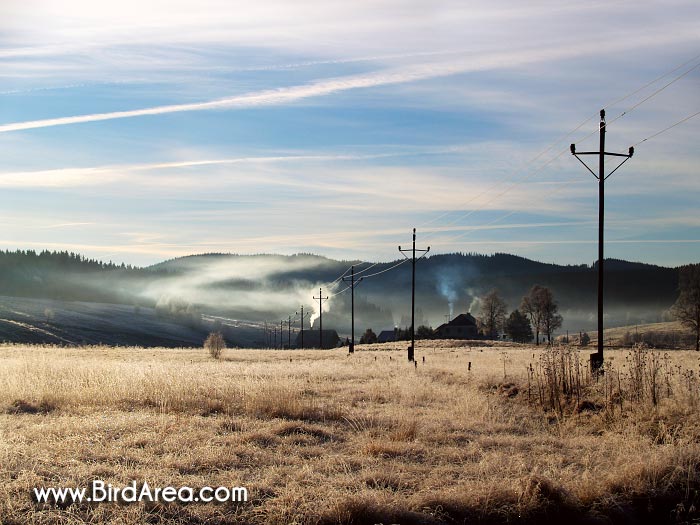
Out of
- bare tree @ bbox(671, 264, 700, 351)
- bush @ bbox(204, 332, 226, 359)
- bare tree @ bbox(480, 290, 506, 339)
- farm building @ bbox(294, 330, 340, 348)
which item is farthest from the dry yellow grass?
farm building @ bbox(294, 330, 340, 348)

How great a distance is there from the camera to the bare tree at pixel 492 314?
110m

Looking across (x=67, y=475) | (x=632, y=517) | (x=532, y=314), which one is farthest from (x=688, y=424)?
(x=532, y=314)

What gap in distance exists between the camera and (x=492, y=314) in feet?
361

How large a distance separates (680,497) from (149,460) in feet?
22.9

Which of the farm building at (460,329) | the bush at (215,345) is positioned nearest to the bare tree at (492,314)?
the farm building at (460,329)

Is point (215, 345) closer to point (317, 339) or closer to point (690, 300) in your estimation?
point (690, 300)

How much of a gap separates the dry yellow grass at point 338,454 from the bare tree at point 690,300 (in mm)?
65749

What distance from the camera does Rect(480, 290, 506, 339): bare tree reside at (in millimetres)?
109750

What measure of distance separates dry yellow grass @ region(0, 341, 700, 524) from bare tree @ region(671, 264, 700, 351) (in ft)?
216

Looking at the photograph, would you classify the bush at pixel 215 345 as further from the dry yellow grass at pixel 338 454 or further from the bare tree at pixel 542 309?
the bare tree at pixel 542 309

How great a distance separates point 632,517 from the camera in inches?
319

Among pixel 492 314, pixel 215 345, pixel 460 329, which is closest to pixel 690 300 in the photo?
pixel 492 314

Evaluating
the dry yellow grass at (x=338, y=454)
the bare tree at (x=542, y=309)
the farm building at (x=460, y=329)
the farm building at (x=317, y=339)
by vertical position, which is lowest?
the farm building at (x=317, y=339)

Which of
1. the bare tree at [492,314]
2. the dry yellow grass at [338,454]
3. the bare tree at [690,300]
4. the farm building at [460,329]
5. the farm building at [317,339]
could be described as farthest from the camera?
the farm building at [460,329]
